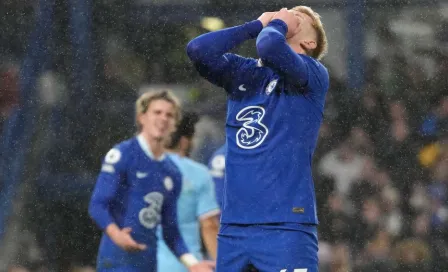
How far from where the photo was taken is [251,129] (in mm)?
3143

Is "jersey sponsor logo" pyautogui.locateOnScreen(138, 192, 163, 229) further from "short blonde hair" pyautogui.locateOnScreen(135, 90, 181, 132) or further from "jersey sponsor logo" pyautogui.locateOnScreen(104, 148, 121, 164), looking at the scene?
"short blonde hair" pyautogui.locateOnScreen(135, 90, 181, 132)

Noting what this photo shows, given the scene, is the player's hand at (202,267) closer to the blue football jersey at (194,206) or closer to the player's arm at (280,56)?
the blue football jersey at (194,206)

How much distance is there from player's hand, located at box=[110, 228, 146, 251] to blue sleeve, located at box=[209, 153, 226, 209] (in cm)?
46

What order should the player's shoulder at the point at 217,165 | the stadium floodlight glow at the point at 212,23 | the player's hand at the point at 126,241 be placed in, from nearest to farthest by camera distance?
the player's hand at the point at 126,241 < the player's shoulder at the point at 217,165 < the stadium floodlight glow at the point at 212,23

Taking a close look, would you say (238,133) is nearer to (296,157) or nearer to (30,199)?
(296,157)

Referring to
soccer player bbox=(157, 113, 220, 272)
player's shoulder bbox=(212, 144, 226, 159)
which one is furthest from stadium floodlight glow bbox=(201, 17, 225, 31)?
soccer player bbox=(157, 113, 220, 272)

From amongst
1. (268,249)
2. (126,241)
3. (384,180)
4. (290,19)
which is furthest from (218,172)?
(268,249)

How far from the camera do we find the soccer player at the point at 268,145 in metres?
3.07

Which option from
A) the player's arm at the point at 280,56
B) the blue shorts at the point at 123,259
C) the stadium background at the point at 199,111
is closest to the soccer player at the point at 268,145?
the player's arm at the point at 280,56

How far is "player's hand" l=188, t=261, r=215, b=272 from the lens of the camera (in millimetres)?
4992

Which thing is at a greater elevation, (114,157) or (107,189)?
(114,157)

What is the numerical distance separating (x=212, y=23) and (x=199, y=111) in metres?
0.61

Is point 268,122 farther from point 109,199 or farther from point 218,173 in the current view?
point 218,173

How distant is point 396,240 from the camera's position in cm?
596
